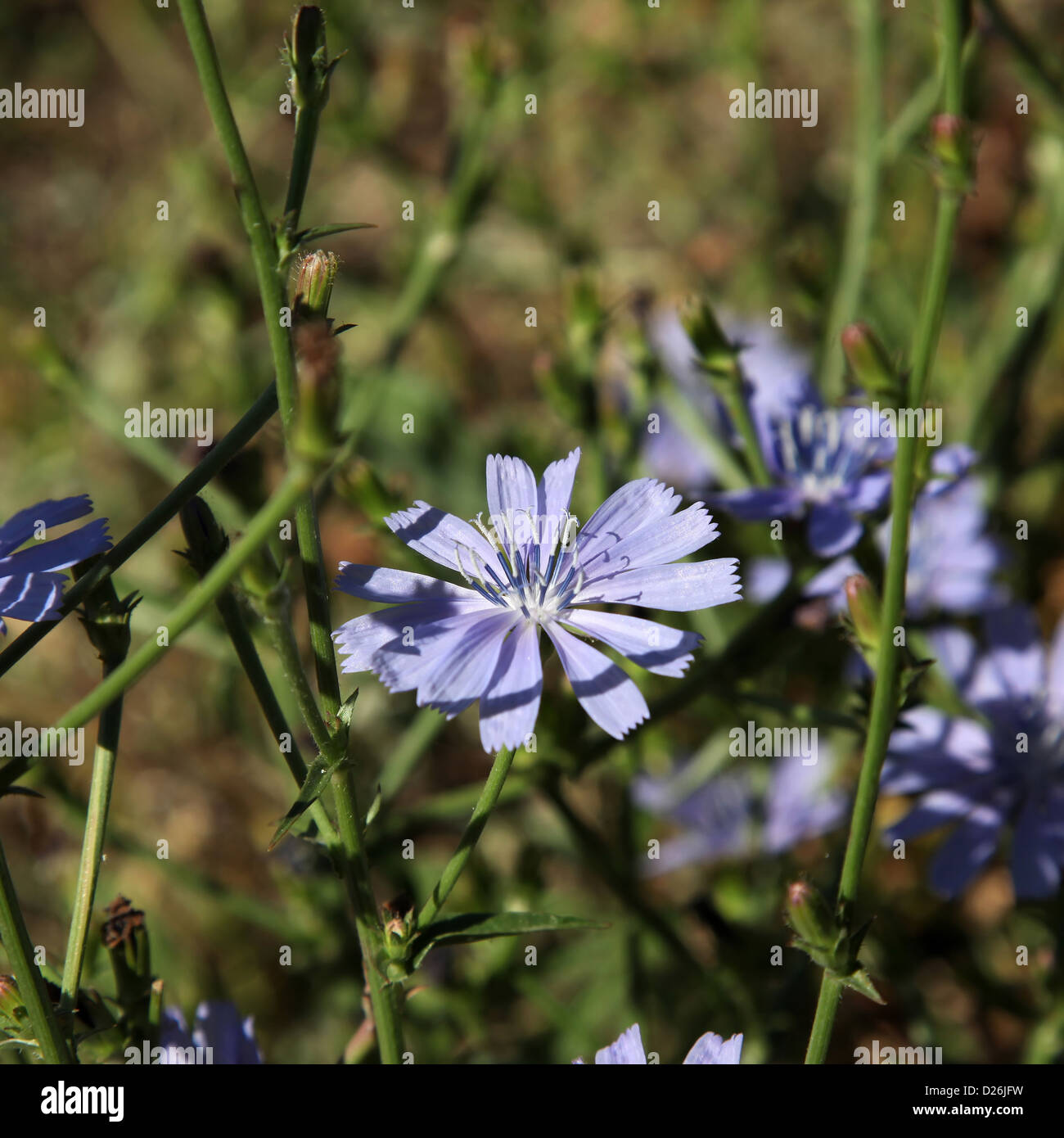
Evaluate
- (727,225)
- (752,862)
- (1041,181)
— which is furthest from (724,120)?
(752,862)

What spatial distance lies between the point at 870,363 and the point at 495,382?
3.51 meters

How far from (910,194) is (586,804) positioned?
297 cm

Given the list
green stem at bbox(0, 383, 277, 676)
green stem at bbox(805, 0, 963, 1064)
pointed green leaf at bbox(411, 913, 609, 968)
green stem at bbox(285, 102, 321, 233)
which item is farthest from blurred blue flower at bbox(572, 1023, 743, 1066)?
green stem at bbox(285, 102, 321, 233)

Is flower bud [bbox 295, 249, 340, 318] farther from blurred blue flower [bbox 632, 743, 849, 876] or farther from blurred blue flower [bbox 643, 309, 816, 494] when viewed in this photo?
blurred blue flower [bbox 632, 743, 849, 876]

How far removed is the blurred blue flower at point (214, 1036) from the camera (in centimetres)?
206

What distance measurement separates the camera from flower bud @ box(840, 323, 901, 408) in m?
1.96

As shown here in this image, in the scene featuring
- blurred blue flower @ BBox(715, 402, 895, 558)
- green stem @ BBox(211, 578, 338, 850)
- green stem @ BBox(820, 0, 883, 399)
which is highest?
green stem @ BBox(820, 0, 883, 399)

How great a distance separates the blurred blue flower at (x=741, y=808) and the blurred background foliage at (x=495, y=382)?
3.4 inches

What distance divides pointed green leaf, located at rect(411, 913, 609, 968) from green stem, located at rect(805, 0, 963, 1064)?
449 mm

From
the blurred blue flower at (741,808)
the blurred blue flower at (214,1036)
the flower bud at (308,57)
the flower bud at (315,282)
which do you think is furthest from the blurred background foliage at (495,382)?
the flower bud at (308,57)

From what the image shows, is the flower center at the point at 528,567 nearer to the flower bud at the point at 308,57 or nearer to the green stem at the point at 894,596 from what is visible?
the green stem at the point at 894,596

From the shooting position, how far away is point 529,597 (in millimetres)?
2074
